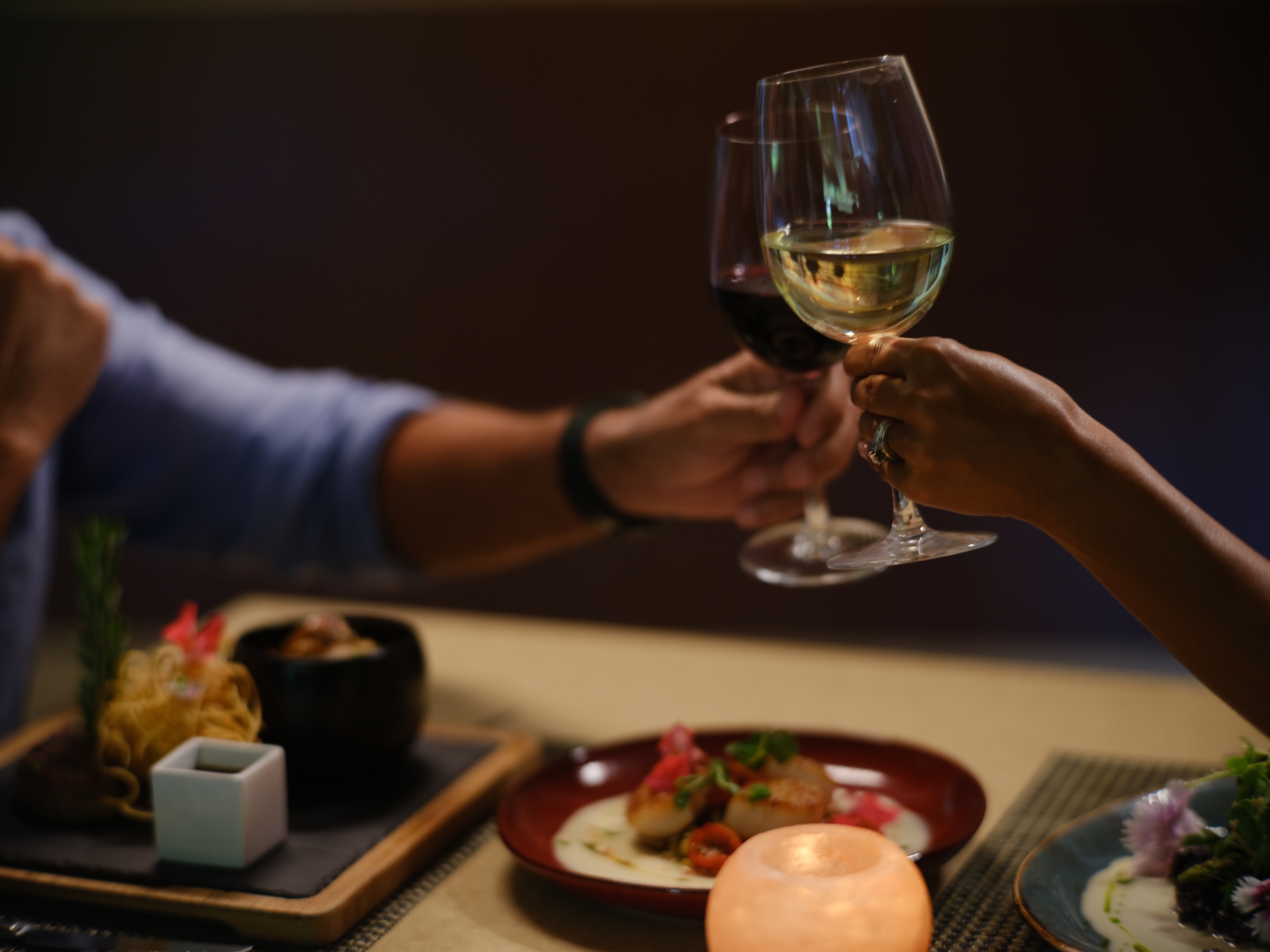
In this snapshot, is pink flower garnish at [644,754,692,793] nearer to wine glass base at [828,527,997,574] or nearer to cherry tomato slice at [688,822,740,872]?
cherry tomato slice at [688,822,740,872]

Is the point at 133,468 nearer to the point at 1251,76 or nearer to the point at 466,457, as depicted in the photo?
the point at 466,457

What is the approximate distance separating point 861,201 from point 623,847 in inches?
17.9

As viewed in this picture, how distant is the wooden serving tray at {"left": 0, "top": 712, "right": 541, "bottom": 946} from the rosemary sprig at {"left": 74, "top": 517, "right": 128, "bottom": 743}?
13cm

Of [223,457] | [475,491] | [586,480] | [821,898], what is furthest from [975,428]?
[223,457]

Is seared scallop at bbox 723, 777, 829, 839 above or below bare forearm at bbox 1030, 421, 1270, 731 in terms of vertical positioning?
below

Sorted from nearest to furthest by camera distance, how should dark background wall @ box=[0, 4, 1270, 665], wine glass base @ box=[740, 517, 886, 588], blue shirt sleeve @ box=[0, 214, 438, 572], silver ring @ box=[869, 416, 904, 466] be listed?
silver ring @ box=[869, 416, 904, 466] < wine glass base @ box=[740, 517, 886, 588] < blue shirt sleeve @ box=[0, 214, 438, 572] < dark background wall @ box=[0, 4, 1270, 665]

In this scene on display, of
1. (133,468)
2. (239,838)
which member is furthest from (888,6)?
(239,838)

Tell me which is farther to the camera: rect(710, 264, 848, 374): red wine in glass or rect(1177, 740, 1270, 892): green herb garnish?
rect(710, 264, 848, 374): red wine in glass

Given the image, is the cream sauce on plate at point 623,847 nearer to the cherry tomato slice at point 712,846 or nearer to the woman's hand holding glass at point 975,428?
the cherry tomato slice at point 712,846

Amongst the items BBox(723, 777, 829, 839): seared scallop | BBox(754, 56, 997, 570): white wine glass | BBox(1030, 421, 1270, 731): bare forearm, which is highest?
BBox(754, 56, 997, 570): white wine glass

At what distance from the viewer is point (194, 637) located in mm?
946

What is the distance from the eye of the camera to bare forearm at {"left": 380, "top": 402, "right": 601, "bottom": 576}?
143cm

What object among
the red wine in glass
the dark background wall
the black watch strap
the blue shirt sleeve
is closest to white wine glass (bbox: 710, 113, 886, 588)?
Answer: the red wine in glass

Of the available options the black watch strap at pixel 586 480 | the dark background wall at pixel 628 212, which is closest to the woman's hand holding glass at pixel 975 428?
the black watch strap at pixel 586 480
